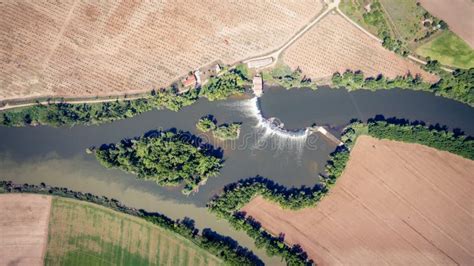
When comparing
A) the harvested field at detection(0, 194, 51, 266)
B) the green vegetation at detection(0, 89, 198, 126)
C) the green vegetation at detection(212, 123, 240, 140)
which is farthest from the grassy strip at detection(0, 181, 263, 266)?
the green vegetation at detection(212, 123, 240, 140)

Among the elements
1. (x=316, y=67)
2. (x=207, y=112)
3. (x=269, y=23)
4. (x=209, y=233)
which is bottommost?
(x=209, y=233)

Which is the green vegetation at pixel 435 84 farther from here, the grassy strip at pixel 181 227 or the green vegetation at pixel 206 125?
the grassy strip at pixel 181 227

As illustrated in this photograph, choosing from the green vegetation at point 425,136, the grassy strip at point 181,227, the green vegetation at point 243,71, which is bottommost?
the grassy strip at point 181,227

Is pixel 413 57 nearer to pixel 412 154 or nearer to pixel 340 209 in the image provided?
pixel 412 154

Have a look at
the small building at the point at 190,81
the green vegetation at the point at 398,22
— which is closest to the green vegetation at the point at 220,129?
the small building at the point at 190,81

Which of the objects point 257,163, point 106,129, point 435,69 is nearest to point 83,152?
point 106,129

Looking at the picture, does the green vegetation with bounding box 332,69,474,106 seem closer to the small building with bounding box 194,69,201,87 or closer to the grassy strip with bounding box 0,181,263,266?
the small building with bounding box 194,69,201,87
